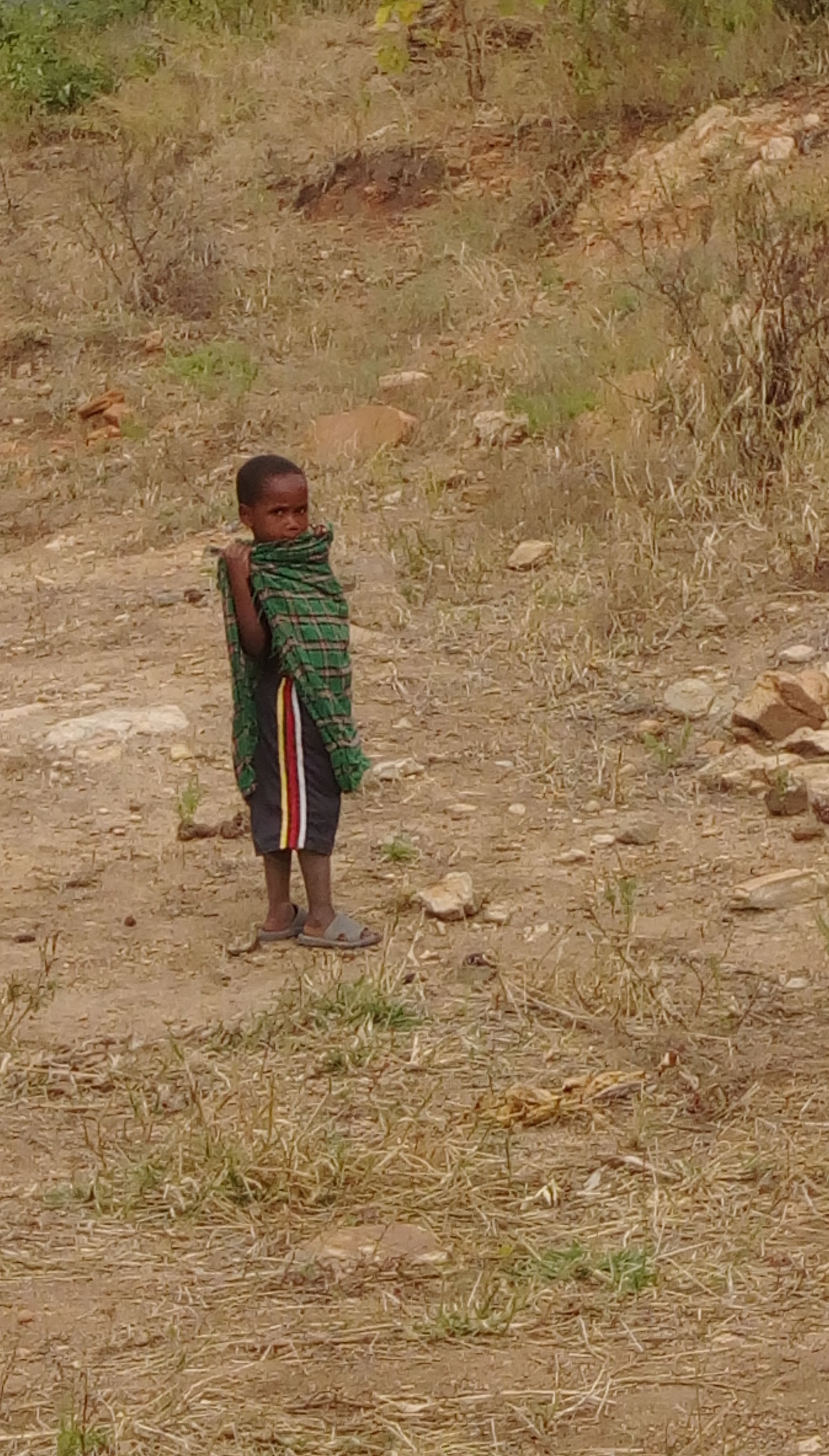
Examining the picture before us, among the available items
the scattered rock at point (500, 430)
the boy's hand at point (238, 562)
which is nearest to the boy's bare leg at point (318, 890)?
the boy's hand at point (238, 562)

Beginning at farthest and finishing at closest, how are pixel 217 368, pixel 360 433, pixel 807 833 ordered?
pixel 217 368
pixel 360 433
pixel 807 833

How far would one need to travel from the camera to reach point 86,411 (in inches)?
353

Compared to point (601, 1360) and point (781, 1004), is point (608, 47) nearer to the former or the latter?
point (781, 1004)

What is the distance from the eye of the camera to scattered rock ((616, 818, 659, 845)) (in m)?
4.72

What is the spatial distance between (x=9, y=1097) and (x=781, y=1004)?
1354 millimetres

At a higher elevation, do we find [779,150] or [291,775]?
[779,150]

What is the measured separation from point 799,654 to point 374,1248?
2.95 m

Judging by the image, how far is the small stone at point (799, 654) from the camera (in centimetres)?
555

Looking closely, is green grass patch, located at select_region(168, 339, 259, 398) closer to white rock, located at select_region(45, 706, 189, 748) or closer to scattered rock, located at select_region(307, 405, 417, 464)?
scattered rock, located at select_region(307, 405, 417, 464)

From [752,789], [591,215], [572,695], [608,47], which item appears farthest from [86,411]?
[752,789]

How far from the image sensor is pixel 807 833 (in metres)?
4.62

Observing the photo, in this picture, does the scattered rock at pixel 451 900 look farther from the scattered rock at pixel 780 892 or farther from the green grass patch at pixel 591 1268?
the green grass patch at pixel 591 1268

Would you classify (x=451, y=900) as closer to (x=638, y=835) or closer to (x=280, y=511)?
(x=638, y=835)

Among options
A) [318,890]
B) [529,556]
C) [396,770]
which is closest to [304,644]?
[318,890]
